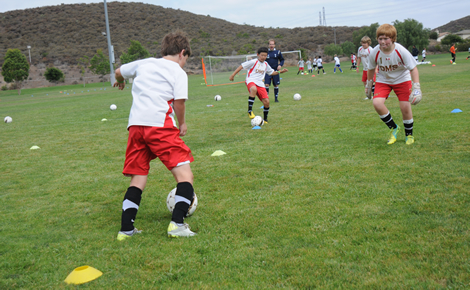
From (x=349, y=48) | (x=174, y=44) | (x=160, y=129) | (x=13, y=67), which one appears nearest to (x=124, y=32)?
(x=13, y=67)

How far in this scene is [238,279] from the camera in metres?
2.54

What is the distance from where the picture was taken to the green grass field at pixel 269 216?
2.59m

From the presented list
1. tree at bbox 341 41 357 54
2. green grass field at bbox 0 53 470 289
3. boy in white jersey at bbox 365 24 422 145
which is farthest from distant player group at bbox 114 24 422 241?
tree at bbox 341 41 357 54

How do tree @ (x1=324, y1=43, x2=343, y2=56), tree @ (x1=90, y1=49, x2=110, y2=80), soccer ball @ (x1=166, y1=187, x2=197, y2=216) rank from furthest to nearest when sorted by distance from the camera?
tree @ (x1=324, y1=43, x2=343, y2=56), tree @ (x1=90, y1=49, x2=110, y2=80), soccer ball @ (x1=166, y1=187, x2=197, y2=216)

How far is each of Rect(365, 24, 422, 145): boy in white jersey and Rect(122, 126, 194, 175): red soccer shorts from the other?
4181 millimetres

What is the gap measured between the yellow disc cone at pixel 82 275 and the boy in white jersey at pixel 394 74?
5.16 meters

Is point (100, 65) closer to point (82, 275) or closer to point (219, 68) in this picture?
point (219, 68)

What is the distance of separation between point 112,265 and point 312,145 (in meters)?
4.53

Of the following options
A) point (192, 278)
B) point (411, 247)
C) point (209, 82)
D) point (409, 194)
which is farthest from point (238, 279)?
point (209, 82)

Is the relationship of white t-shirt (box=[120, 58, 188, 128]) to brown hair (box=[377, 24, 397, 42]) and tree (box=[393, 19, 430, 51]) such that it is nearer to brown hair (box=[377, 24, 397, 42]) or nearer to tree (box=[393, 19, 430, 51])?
brown hair (box=[377, 24, 397, 42])

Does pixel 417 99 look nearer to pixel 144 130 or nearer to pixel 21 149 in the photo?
pixel 144 130

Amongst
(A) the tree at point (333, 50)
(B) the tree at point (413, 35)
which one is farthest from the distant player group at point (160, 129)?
(A) the tree at point (333, 50)

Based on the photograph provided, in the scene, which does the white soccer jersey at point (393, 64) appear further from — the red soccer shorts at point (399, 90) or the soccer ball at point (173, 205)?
the soccer ball at point (173, 205)

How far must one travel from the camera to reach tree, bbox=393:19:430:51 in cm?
5794
